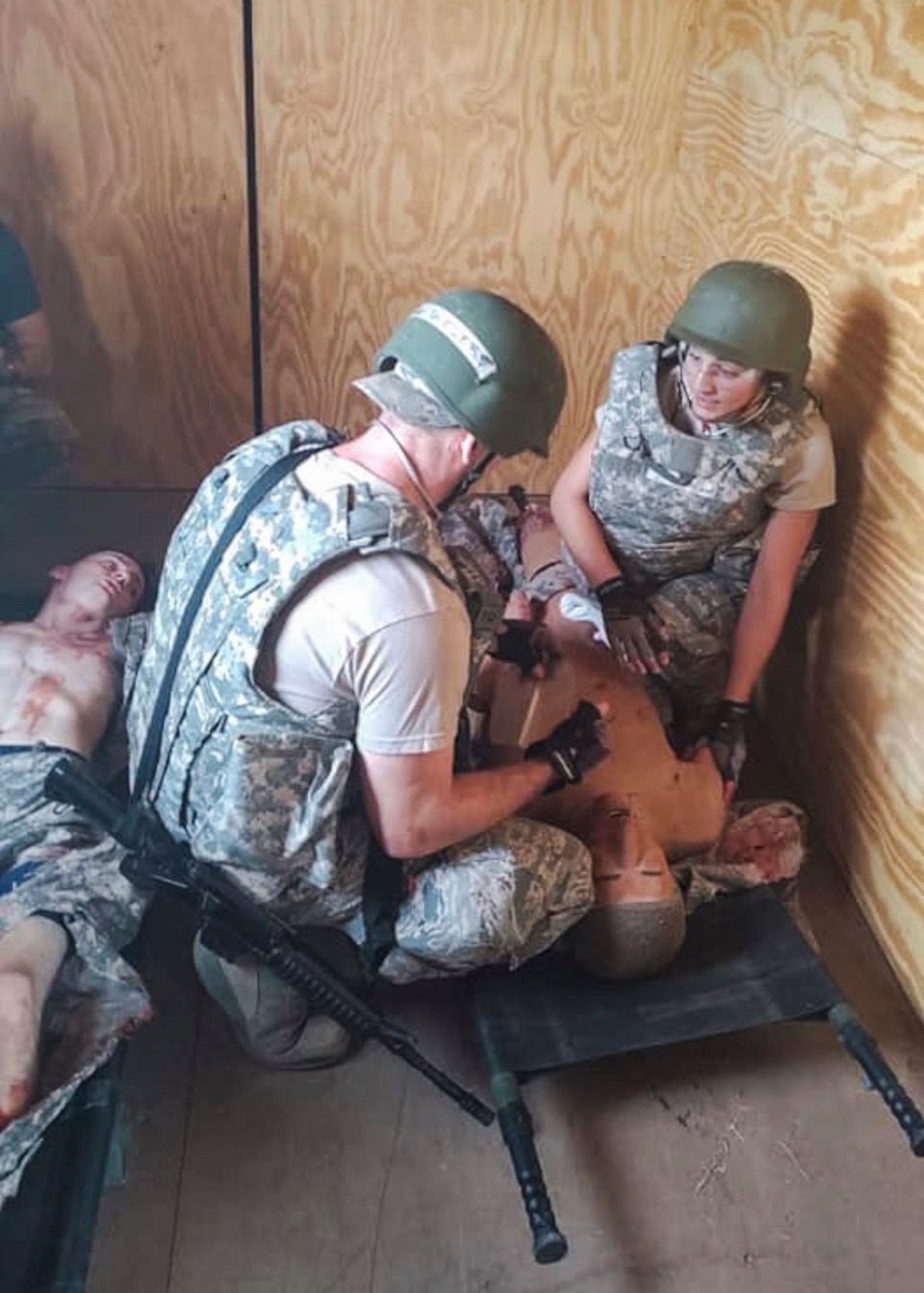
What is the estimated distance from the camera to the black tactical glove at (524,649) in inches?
78.2

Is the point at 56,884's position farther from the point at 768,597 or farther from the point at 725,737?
the point at 768,597

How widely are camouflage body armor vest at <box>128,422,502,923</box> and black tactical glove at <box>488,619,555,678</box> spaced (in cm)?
28

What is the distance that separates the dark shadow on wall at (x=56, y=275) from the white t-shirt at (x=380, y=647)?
1826 millimetres

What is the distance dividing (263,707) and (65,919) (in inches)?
18.6

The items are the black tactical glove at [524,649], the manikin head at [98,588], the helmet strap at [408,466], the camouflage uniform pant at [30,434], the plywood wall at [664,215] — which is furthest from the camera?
the camouflage uniform pant at [30,434]

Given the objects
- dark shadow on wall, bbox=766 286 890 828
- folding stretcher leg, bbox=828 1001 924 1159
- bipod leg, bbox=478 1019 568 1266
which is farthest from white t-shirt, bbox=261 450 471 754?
dark shadow on wall, bbox=766 286 890 828

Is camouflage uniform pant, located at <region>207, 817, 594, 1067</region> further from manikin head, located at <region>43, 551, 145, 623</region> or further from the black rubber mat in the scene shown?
manikin head, located at <region>43, 551, 145, 623</region>

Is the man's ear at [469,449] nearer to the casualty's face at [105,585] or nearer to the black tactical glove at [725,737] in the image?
the black tactical glove at [725,737]

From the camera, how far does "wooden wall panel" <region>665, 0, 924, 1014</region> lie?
2.04 meters

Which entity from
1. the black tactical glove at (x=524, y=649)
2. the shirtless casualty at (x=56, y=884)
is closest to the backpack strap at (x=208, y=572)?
the shirtless casualty at (x=56, y=884)

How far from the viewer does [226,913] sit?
167cm

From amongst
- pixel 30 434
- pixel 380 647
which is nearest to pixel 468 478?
pixel 380 647

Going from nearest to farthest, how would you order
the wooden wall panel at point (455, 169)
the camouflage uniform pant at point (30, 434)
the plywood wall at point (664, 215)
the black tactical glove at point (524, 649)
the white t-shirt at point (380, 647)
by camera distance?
the white t-shirt at point (380, 647) < the black tactical glove at point (524, 649) < the plywood wall at point (664, 215) < the camouflage uniform pant at point (30, 434) < the wooden wall panel at point (455, 169)

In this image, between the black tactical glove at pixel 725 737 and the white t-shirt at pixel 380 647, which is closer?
the white t-shirt at pixel 380 647
